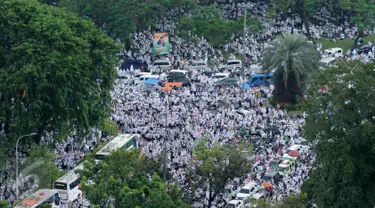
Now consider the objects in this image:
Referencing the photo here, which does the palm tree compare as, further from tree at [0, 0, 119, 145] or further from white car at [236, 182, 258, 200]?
white car at [236, 182, 258, 200]

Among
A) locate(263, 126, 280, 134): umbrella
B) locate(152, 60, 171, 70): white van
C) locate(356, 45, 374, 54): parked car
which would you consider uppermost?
locate(356, 45, 374, 54): parked car

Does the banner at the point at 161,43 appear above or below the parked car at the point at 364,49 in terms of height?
above

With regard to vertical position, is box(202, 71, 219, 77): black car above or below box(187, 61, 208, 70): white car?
below

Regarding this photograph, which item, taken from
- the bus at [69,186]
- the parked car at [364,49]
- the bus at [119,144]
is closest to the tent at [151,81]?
the bus at [119,144]

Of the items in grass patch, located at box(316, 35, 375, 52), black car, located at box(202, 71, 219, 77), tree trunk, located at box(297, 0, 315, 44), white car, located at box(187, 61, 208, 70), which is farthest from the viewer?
tree trunk, located at box(297, 0, 315, 44)

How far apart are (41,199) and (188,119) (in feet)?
53.8

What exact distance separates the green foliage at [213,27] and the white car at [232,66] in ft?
11.4

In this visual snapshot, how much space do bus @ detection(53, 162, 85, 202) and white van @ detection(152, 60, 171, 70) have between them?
25.2m

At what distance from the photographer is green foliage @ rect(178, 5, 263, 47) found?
87.9 meters

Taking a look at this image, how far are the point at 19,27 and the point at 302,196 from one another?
20460 mm

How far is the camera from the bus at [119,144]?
63.7 meters

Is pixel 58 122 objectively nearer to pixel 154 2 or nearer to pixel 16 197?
pixel 16 197

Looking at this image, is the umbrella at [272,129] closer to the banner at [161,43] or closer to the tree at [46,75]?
the tree at [46,75]

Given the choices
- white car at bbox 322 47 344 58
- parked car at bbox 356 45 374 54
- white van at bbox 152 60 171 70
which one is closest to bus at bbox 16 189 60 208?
white van at bbox 152 60 171 70
